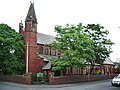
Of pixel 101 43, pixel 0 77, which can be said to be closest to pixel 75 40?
pixel 101 43

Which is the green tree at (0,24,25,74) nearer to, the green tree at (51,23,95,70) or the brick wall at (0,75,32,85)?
the brick wall at (0,75,32,85)

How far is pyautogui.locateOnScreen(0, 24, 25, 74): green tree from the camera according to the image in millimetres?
40438

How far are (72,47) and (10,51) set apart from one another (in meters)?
12.8

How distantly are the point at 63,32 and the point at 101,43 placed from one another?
11.3 metres

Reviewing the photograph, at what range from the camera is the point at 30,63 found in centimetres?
4644

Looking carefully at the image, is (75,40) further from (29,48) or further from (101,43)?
(29,48)

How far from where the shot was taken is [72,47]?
37.4m

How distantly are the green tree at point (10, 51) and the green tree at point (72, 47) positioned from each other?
808cm

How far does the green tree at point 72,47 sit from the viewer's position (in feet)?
118

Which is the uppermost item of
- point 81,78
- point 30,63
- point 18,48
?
point 18,48

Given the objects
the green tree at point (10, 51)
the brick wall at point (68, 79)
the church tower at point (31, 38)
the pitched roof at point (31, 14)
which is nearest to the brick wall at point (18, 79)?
the green tree at point (10, 51)

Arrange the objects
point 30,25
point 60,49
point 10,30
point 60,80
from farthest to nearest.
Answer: point 30,25
point 10,30
point 60,49
point 60,80

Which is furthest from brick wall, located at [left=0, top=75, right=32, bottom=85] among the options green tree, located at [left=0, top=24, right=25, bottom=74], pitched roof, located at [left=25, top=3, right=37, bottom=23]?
pitched roof, located at [left=25, top=3, right=37, bottom=23]

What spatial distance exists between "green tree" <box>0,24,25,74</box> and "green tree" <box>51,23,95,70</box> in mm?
8078
